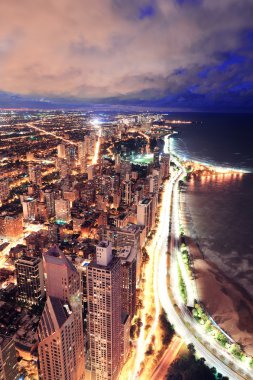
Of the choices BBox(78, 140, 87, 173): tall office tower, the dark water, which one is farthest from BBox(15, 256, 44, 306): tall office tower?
BBox(78, 140, 87, 173): tall office tower

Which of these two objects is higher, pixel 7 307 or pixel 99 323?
pixel 99 323

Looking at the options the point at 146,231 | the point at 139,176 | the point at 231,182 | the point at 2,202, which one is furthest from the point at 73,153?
the point at 146,231

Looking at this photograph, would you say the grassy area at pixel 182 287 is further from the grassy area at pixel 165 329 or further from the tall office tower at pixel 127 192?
the tall office tower at pixel 127 192

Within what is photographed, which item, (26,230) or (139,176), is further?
(139,176)

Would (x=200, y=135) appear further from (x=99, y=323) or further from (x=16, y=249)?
(x=99, y=323)

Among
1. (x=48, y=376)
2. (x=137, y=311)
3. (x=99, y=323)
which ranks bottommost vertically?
(x=137, y=311)

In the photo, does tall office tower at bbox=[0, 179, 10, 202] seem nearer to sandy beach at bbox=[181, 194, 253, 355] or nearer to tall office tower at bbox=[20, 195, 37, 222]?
tall office tower at bbox=[20, 195, 37, 222]

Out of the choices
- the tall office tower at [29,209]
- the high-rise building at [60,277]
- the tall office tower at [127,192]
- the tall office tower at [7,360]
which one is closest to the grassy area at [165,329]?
the high-rise building at [60,277]
